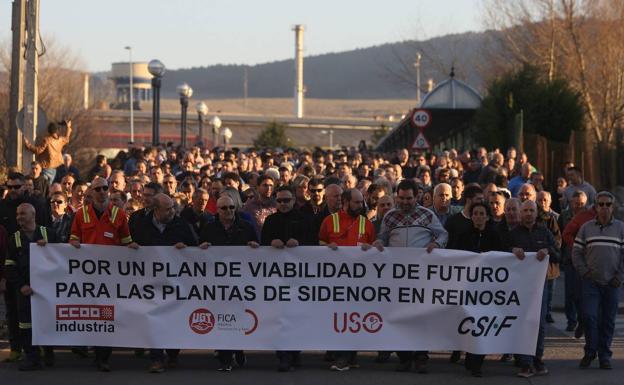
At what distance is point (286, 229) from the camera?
12.9 metres

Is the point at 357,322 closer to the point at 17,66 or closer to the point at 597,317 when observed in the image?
the point at 597,317

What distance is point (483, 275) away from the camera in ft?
40.5

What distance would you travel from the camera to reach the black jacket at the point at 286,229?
12.9 meters

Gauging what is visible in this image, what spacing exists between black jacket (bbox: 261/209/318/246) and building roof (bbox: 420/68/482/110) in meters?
22.3

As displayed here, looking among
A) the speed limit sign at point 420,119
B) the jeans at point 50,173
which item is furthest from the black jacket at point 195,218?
the speed limit sign at point 420,119

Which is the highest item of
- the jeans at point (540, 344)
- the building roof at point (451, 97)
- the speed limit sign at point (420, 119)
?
the building roof at point (451, 97)

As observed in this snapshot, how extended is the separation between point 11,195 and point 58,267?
8.20 feet

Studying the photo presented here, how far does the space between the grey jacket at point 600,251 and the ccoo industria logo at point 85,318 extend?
15.2 ft

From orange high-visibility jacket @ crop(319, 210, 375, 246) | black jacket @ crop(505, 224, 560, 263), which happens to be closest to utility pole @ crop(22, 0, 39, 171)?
orange high-visibility jacket @ crop(319, 210, 375, 246)

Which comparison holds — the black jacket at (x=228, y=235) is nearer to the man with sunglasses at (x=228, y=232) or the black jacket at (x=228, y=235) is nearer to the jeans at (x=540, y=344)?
the man with sunglasses at (x=228, y=232)

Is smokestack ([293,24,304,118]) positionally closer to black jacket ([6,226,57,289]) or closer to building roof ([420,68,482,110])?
building roof ([420,68,482,110])

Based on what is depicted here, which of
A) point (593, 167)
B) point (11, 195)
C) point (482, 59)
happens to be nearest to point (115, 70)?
point (482, 59)

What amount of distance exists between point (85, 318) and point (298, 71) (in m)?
120

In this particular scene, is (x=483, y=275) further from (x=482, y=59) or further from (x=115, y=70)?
(x=115, y=70)
